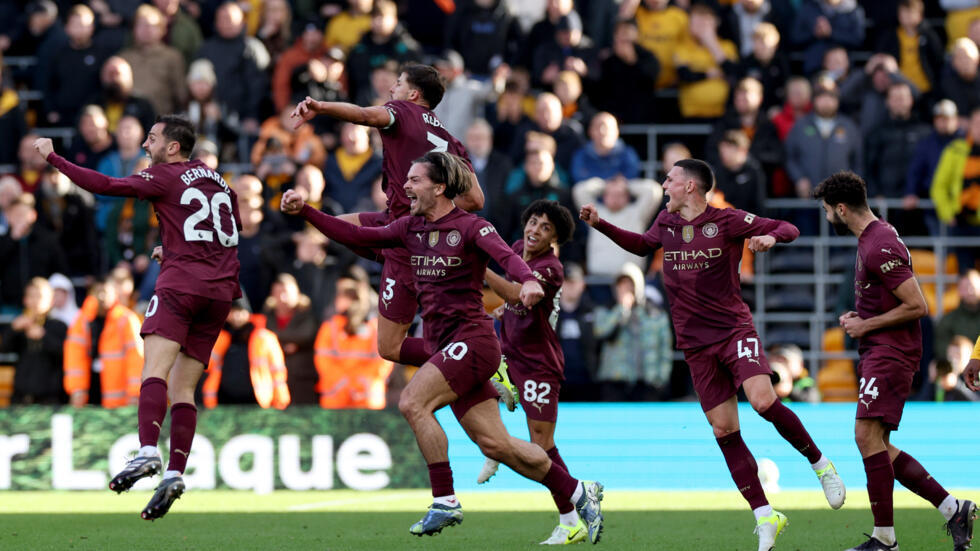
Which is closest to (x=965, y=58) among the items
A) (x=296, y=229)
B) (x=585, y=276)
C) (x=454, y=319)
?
(x=585, y=276)

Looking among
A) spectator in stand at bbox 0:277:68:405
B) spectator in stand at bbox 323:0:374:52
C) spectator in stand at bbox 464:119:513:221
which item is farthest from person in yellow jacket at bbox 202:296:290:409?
spectator in stand at bbox 323:0:374:52

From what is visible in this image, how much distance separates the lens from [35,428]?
16.0m

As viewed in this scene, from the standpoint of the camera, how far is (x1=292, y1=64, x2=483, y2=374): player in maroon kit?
1085cm

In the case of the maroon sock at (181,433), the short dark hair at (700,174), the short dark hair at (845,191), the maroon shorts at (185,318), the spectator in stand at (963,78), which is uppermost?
the spectator in stand at (963,78)

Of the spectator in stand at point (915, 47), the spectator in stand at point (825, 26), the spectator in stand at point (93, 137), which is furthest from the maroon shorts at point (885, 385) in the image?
the spectator in stand at point (93, 137)

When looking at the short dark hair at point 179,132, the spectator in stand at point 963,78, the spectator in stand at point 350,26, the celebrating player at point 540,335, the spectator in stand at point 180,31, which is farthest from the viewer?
the spectator in stand at point 180,31

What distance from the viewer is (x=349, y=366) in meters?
16.6

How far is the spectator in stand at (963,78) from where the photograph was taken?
19.2 m

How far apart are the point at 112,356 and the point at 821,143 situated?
8.94 meters

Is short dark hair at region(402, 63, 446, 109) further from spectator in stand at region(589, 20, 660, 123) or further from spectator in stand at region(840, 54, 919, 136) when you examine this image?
spectator in stand at region(840, 54, 919, 136)

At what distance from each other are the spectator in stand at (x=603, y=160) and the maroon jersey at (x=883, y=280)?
8216mm

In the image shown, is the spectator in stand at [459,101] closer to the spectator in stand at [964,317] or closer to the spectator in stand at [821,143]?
the spectator in stand at [821,143]

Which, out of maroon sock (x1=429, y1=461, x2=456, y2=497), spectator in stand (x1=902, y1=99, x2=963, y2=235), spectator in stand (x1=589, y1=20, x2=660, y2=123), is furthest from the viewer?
spectator in stand (x1=589, y1=20, x2=660, y2=123)

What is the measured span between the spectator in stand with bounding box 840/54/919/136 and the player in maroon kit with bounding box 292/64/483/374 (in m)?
9.83
